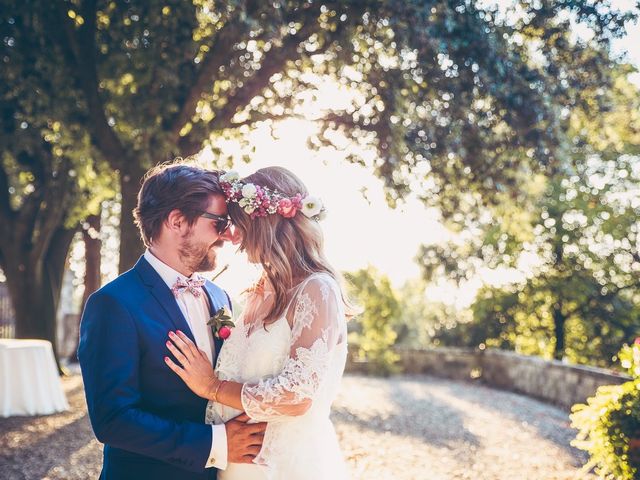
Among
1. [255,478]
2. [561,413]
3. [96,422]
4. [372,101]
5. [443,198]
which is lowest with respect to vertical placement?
[561,413]

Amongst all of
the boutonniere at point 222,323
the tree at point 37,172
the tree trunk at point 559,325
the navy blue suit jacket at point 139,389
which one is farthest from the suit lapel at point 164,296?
the tree trunk at point 559,325

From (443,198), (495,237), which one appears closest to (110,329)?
(443,198)

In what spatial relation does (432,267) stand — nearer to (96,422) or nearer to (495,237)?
(495,237)

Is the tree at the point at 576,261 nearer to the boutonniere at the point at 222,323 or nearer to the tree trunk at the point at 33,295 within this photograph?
the tree trunk at the point at 33,295

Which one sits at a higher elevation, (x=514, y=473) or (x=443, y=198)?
(x=443, y=198)

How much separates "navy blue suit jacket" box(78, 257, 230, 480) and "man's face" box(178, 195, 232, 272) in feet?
0.57

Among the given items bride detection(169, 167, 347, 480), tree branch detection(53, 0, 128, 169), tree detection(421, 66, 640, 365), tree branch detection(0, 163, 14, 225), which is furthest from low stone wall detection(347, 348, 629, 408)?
tree branch detection(0, 163, 14, 225)

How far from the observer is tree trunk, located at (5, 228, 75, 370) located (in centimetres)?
1134

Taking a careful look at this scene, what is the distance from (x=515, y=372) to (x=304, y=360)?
12.7 m

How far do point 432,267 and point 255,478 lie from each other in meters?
19.1

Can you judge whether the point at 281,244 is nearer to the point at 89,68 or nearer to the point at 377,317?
the point at 89,68

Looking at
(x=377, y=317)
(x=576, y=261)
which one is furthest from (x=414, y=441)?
(x=576, y=261)

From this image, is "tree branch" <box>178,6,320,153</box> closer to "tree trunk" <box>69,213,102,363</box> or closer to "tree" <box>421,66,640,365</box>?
"tree trunk" <box>69,213,102,363</box>

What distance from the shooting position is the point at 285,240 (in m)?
2.74
